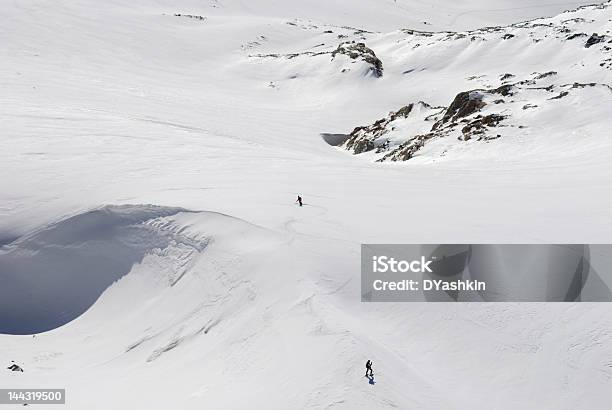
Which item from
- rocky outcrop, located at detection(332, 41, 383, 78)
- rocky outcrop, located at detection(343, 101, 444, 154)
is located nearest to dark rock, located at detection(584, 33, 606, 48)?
rocky outcrop, located at detection(343, 101, 444, 154)

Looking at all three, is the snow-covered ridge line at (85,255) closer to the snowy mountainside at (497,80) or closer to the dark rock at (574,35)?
the snowy mountainside at (497,80)

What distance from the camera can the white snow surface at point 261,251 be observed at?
511 inches

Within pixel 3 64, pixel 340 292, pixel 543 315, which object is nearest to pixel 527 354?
pixel 543 315

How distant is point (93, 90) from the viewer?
4131 centimetres

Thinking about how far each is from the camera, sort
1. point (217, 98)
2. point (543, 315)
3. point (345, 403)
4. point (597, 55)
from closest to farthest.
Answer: point (345, 403), point (543, 315), point (597, 55), point (217, 98)

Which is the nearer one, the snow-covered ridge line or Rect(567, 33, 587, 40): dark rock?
the snow-covered ridge line

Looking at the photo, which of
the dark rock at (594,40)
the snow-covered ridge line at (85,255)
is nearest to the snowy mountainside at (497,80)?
the dark rock at (594,40)

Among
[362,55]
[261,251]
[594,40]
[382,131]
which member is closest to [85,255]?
[261,251]

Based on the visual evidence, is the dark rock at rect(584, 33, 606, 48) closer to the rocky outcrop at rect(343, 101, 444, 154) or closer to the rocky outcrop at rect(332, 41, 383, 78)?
the rocky outcrop at rect(343, 101, 444, 154)

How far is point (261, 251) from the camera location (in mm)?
17047

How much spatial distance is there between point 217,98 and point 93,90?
420 inches

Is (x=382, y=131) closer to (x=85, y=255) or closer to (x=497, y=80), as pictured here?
(x=497, y=80)

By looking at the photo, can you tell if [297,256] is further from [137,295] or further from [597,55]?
[597,55]

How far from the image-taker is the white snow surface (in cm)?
1298
